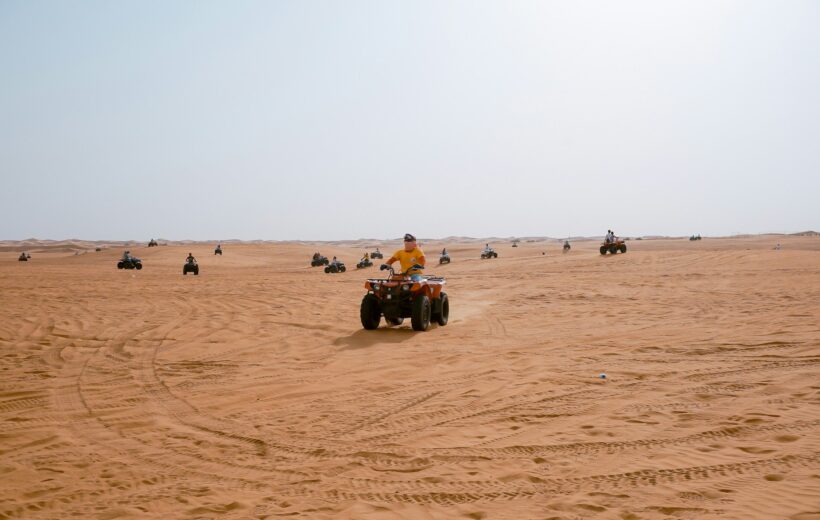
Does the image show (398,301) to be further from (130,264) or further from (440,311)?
(130,264)

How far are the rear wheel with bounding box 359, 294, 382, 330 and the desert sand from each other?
1.03 feet

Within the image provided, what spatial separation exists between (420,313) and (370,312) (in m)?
1.02

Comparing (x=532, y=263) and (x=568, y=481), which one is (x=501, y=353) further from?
(x=532, y=263)

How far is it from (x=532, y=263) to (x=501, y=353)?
88.2 ft

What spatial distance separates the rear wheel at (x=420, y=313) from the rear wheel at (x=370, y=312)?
0.78 m

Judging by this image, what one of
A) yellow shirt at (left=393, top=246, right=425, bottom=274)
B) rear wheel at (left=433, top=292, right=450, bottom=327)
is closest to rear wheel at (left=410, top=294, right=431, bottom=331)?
yellow shirt at (left=393, top=246, right=425, bottom=274)

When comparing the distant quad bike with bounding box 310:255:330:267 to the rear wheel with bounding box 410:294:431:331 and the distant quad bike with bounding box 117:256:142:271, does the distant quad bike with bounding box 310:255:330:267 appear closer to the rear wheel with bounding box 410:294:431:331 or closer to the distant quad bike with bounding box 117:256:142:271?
the distant quad bike with bounding box 117:256:142:271

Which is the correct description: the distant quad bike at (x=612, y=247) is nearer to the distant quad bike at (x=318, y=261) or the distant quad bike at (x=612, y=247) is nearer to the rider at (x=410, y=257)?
the distant quad bike at (x=318, y=261)

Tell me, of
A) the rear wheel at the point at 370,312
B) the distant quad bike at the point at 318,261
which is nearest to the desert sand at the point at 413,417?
the rear wheel at the point at 370,312

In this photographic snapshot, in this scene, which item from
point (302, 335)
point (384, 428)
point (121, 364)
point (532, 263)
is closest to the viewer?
point (384, 428)

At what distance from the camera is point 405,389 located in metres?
7.29

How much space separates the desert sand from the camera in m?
4.14

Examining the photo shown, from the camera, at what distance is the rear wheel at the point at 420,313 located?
38.4 ft

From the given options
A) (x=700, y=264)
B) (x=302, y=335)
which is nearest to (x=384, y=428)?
(x=302, y=335)
